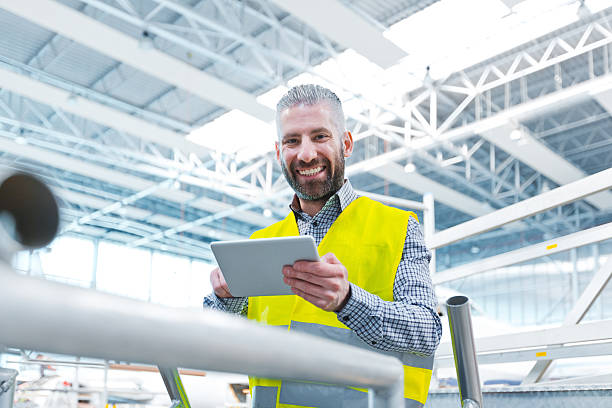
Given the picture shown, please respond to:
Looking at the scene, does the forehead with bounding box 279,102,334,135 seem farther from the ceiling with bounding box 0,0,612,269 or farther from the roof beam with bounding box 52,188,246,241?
the roof beam with bounding box 52,188,246,241

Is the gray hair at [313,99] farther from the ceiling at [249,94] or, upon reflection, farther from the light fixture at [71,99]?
the light fixture at [71,99]

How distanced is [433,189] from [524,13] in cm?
607

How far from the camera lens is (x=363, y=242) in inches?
59.9

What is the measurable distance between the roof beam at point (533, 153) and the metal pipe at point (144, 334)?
8914mm

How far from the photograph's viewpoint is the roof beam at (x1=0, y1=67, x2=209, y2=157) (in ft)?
26.4

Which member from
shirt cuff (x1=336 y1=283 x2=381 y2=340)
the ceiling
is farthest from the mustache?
the ceiling

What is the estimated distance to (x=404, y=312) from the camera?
1325 mm

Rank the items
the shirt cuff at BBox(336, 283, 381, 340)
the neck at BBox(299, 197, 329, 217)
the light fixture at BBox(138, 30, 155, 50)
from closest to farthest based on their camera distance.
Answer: the shirt cuff at BBox(336, 283, 381, 340)
the neck at BBox(299, 197, 329, 217)
the light fixture at BBox(138, 30, 155, 50)

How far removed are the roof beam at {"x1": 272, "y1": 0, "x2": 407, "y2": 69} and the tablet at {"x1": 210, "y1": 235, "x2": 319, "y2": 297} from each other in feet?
16.9

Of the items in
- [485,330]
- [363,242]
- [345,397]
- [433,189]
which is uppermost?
[433,189]

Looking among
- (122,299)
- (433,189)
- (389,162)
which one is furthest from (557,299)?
(122,299)

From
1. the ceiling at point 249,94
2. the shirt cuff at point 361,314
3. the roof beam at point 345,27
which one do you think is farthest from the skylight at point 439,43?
the shirt cuff at point 361,314

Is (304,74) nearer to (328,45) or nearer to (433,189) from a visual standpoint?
(328,45)

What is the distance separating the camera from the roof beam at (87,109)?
8.04m
